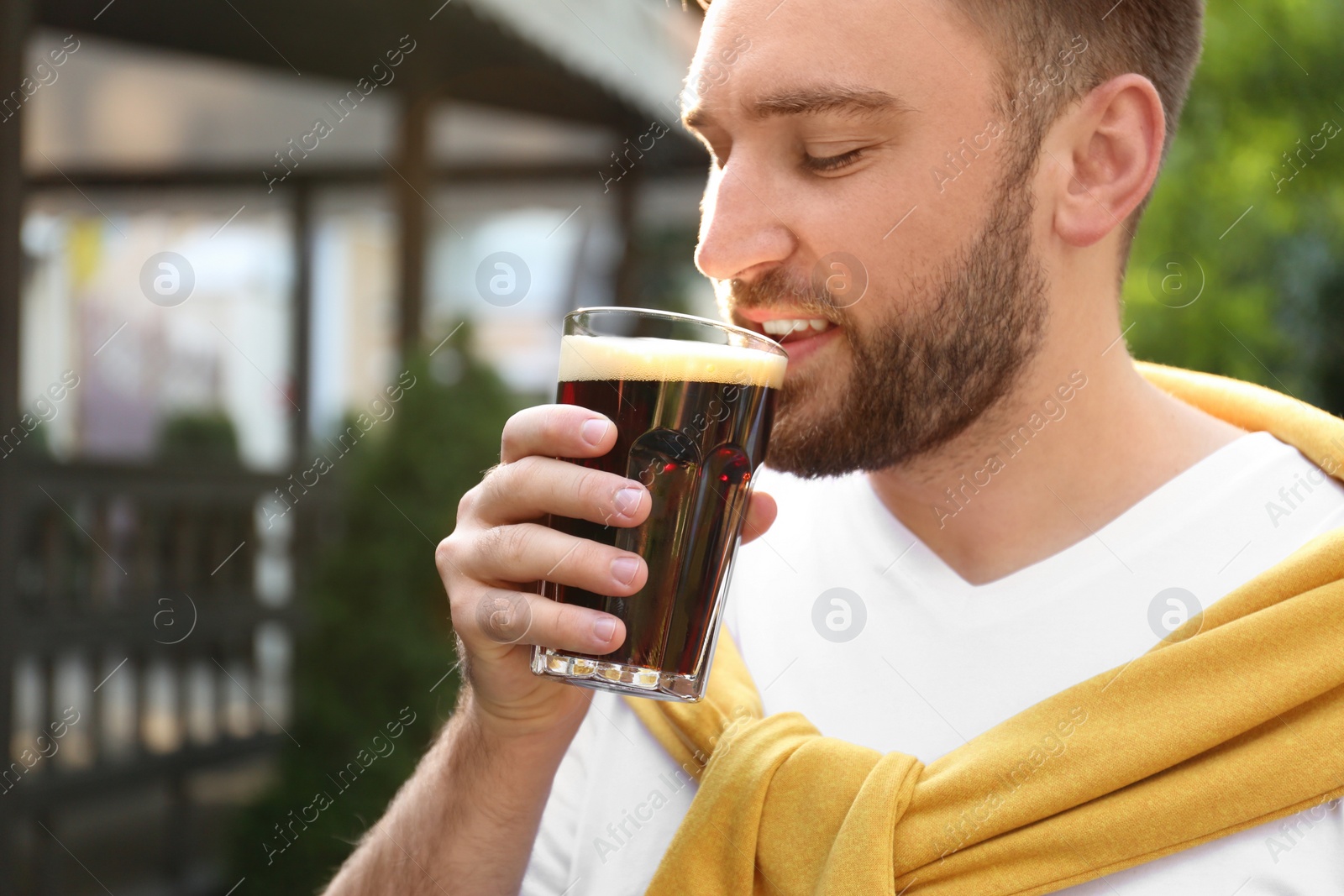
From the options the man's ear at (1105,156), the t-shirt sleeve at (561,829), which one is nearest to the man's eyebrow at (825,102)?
the man's ear at (1105,156)

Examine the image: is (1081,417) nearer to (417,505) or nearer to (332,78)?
(417,505)

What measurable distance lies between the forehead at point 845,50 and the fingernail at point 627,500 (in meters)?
0.59

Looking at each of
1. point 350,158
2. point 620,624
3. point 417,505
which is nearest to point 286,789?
point 417,505

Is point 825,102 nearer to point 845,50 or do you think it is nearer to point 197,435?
point 845,50

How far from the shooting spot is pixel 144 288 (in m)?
7.94

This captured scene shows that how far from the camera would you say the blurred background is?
4367mm

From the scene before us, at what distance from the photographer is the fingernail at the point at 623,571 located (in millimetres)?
1243

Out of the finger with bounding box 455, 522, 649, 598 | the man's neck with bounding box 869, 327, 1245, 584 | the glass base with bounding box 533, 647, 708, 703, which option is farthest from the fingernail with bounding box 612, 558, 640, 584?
the man's neck with bounding box 869, 327, 1245, 584

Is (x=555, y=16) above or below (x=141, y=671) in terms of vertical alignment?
above

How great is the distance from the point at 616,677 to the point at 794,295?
1.77ft

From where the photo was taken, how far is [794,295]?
59.5 inches

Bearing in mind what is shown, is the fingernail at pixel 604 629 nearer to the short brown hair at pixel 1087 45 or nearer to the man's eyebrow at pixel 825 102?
the man's eyebrow at pixel 825 102

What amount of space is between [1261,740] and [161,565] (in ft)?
17.2

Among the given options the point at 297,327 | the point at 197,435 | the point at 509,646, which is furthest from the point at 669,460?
the point at 197,435
